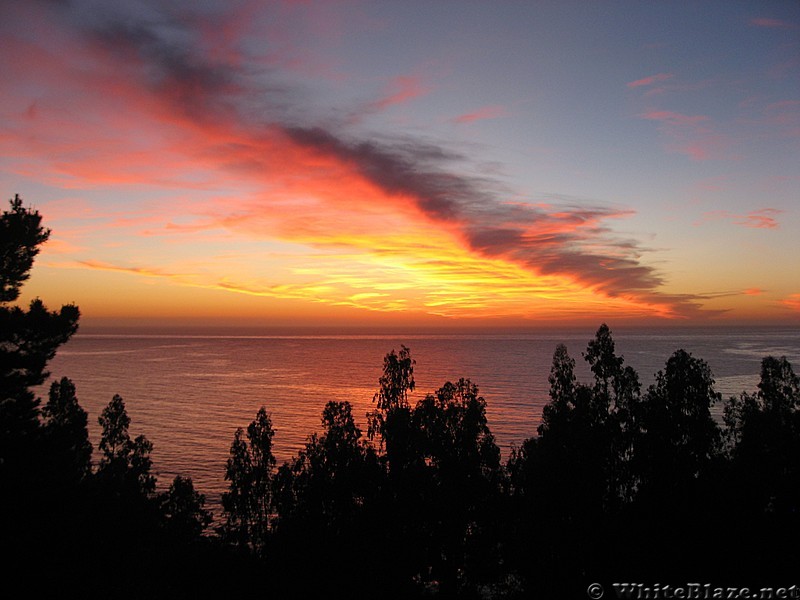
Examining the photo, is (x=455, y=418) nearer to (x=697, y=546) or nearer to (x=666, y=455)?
(x=666, y=455)

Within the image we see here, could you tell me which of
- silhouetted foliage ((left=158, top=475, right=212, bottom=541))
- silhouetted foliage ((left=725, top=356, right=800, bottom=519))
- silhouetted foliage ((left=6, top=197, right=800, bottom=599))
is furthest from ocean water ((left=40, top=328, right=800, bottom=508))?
silhouetted foliage ((left=725, top=356, right=800, bottom=519))

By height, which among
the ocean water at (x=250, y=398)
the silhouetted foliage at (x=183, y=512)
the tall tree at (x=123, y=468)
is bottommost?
the ocean water at (x=250, y=398)

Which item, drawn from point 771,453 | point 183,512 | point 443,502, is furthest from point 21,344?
point 771,453

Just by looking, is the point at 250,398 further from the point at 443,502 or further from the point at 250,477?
the point at 443,502

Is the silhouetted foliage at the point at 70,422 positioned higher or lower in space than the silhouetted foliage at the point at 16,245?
lower

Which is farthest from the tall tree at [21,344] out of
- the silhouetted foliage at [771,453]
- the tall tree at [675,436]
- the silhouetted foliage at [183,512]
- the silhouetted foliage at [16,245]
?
the silhouetted foliage at [771,453]

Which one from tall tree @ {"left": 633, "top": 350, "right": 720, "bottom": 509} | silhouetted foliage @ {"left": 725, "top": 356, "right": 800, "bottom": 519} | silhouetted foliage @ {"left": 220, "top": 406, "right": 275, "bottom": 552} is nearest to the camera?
silhouetted foliage @ {"left": 725, "top": 356, "right": 800, "bottom": 519}

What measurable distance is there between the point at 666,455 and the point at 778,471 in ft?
24.1

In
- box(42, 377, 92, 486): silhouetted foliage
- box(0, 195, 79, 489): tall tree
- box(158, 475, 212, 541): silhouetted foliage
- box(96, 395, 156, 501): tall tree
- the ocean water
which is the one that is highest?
box(0, 195, 79, 489): tall tree

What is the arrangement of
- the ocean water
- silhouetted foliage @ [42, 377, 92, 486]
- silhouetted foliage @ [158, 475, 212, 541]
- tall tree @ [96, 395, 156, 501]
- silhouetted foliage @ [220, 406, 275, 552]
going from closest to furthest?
silhouetted foliage @ [42, 377, 92, 486] < tall tree @ [96, 395, 156, 501] < silhouetted foliage @ [158, 475, 212, 541] < silhouetted foliage @ [220, 406, 275, 552] < the ocean water

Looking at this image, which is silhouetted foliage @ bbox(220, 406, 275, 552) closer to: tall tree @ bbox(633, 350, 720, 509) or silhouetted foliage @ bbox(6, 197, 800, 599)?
silhouetted foliage @ bbox(6, 197, 800, 599)

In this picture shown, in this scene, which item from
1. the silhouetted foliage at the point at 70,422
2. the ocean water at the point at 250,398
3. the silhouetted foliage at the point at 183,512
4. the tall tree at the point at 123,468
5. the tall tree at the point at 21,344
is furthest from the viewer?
the ocean water at the point at 250,398

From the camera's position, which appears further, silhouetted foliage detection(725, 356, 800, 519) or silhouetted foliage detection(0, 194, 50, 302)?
silhouetted foliage detection(725, 356, 800, 519)

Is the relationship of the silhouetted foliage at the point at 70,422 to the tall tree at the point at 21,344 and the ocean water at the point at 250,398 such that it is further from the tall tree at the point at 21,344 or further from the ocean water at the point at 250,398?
the ocean water at the point at 250,398
